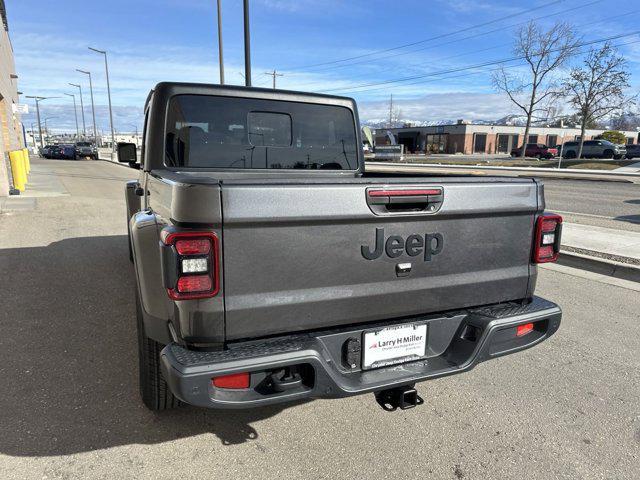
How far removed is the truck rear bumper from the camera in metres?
2.08

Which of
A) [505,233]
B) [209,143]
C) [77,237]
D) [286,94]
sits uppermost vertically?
[286,94]

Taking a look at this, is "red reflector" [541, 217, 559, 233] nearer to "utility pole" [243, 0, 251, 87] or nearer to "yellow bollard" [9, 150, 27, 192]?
"utility pole" [243, 0, 251, 87]

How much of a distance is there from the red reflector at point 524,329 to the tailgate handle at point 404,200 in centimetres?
94

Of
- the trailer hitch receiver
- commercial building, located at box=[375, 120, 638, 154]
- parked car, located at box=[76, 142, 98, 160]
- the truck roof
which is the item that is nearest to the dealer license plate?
the trailer hitch receiver

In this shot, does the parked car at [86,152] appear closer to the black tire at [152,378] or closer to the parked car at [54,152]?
the parked car at [54,152]

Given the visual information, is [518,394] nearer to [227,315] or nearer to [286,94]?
[227,315]

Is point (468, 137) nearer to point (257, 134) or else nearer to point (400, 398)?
point (257, 134)

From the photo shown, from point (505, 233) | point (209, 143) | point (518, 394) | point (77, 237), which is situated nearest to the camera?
point (505, 233)

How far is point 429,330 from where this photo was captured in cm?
263

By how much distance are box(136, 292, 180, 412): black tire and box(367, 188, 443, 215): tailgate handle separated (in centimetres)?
148

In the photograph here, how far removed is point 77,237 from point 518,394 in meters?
7.84

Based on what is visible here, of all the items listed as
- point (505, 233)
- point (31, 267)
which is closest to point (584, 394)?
point (505, 233)

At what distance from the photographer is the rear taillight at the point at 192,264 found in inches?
80.5

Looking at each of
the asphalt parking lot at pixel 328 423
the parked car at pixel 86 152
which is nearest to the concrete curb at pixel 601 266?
the asphalt parking lot at pixel 328 423
